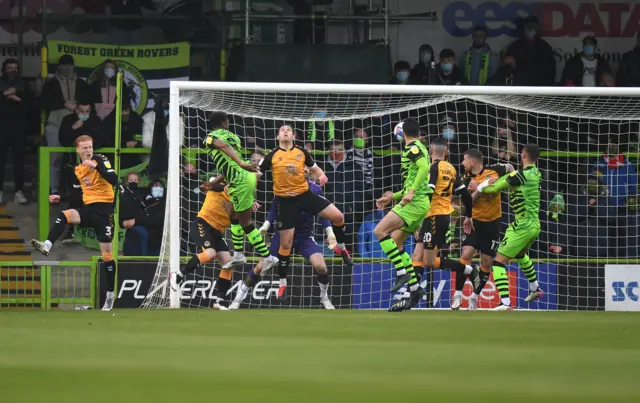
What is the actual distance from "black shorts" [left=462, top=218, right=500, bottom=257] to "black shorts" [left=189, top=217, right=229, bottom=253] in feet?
10.4

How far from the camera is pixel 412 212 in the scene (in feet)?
43.9

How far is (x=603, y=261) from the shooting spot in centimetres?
1688

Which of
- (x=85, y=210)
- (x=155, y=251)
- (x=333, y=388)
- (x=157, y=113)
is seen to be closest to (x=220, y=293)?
(x=85, y=210)

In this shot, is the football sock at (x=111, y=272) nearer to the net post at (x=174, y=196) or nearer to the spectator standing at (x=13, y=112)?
the net post at (x=174, y=196)

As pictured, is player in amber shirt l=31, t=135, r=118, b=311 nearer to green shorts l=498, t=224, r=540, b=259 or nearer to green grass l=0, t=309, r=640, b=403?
green grass l=0, t=309, r=640, b=403

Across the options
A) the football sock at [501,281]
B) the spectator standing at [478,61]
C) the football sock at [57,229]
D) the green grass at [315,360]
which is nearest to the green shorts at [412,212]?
the football sock at [501,281]

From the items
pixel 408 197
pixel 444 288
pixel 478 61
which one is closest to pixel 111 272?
pixel 408 197

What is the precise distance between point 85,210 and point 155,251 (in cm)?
356

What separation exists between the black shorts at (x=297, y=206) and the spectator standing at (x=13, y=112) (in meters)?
6.71

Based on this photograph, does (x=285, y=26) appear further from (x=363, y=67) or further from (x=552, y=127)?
(x=552, y=127)

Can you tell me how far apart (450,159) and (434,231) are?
171 inches

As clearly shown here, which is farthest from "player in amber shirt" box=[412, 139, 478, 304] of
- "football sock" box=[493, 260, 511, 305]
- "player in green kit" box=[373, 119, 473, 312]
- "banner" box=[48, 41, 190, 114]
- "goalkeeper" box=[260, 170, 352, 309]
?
"banner" box=[48, 41, 190, 114]

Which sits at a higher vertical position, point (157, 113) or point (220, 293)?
point (157, 113)

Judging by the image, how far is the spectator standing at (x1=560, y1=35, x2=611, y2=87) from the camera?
2011 centimetres
